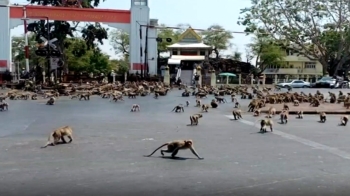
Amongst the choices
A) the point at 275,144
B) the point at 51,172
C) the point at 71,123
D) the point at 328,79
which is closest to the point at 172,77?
the point at 328,79

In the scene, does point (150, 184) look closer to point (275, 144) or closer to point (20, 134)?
point (275, 144)

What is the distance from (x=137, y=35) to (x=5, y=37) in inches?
459

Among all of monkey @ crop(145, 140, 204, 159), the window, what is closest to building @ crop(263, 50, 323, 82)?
the window

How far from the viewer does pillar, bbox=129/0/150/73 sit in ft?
172

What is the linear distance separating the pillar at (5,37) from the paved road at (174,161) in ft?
116

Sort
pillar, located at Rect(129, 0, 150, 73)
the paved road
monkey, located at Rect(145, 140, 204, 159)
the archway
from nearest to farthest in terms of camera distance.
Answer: the paved road < monkey, located at Rect(145, 140, 204, 159) < the archway < pillar, located at Rect(129, 0, 150, 73)

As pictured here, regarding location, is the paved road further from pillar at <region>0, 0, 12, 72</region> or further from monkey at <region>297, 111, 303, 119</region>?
pillar at <region>0, 0, 12, 72</region>

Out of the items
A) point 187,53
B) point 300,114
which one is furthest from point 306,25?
point 300,114

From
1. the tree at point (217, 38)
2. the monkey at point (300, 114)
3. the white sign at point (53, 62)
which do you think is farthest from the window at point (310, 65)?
the monkey at point (300, 114)

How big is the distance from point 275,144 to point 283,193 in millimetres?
4657

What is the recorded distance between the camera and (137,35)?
52.7 m

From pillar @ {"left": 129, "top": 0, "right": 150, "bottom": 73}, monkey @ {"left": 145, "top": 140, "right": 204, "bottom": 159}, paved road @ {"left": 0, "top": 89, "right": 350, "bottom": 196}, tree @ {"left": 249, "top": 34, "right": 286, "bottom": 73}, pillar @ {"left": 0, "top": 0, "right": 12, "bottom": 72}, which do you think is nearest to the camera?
paved road @ {"left": 0, "top": 89, "right": 350, "bottom": 196}

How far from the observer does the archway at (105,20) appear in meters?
49.9

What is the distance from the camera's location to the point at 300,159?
9.82 meters
